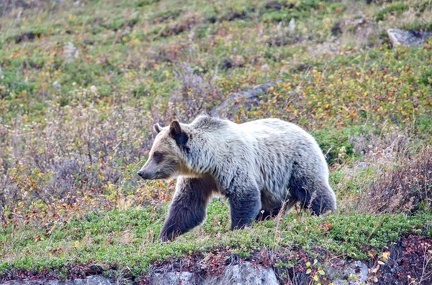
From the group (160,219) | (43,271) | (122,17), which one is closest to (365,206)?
(160,219)

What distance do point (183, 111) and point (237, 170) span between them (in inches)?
203

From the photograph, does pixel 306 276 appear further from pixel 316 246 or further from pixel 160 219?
pixel 160 219

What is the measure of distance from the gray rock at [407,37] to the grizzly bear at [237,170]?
8.36 metres

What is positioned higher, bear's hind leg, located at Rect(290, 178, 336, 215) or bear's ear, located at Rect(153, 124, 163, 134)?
bear's ear, located at Rect(153, 124, 163, 134)

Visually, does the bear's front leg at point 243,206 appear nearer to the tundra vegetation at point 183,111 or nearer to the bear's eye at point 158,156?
the tundra vegetation at point 183,111

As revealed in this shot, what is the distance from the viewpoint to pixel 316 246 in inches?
305

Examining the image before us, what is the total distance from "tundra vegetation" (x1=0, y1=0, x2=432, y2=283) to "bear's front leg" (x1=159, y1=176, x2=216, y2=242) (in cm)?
19

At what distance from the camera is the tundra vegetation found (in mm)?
8078

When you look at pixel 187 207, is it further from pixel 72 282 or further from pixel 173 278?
pixel 72 282

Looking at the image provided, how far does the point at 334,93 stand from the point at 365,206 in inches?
220

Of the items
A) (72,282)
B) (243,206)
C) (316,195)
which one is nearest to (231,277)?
(243,206)

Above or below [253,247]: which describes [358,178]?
below

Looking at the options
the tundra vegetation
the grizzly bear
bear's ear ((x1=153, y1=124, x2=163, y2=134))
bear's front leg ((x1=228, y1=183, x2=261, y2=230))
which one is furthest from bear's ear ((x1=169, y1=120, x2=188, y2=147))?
the tundra vegetation

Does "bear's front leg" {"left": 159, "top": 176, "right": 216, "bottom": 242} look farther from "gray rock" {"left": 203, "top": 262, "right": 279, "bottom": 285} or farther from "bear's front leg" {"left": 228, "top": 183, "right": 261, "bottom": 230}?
"gray rock" {"left": 203, "top": 262, "right": 279, "bottom": 285}
